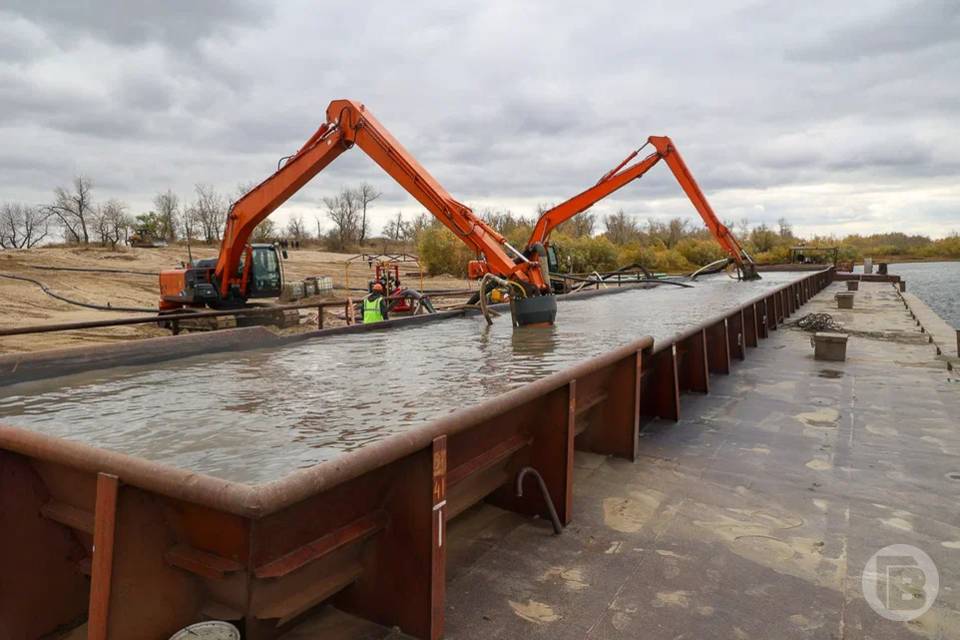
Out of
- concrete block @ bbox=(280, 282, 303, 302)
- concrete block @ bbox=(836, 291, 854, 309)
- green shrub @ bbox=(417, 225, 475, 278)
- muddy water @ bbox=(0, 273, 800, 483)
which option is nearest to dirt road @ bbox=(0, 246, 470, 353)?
concrete block @ bbox=(280, 282, 303, 302)

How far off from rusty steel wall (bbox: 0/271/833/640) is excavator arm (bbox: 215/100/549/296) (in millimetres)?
4115

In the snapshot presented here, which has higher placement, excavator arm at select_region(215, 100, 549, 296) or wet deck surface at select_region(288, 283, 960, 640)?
excavator arm at select_region(215, 100, 549, 296)

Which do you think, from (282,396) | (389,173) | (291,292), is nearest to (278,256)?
(291,292)

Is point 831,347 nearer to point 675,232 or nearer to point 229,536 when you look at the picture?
point 229,536

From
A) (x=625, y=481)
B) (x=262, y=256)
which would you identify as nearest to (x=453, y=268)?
(x=262, y=256)

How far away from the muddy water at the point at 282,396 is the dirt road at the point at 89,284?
10896 millimetres

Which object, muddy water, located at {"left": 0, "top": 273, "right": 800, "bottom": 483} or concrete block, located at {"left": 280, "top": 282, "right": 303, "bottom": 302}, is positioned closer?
muddy water, located at {"left": 0, "top": 273, "right": 800, "bottom": 483}

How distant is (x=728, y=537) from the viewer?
9.37 feet

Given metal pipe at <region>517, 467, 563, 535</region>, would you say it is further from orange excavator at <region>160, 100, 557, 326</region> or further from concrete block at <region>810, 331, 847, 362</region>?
concrete block at <region>810, 331, 847, 362</region>

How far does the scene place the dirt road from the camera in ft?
47.8

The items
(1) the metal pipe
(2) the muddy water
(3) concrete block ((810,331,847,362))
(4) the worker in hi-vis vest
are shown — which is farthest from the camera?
(4) the worker in hi-vis vest

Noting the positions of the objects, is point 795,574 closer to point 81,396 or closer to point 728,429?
point 728,429

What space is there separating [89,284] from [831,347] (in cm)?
2646

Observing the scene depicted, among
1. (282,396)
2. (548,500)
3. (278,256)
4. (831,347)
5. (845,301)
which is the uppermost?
(278,256)
